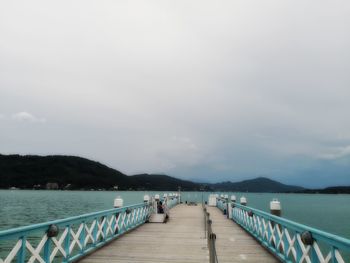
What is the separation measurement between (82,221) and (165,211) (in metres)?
11.2

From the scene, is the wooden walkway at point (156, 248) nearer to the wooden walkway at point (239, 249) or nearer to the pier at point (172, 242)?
the pier at point (172, 242)

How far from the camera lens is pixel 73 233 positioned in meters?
9.12

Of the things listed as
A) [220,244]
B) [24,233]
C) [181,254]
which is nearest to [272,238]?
[220,244]

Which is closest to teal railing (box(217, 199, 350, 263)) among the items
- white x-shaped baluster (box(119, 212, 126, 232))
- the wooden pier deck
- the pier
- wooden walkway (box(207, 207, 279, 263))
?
the pier

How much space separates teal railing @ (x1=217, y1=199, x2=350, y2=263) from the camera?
20.3 ft

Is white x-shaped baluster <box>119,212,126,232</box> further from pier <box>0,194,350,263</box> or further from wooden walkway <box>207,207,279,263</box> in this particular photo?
wooden walkway <box>207,207,279,263</box>

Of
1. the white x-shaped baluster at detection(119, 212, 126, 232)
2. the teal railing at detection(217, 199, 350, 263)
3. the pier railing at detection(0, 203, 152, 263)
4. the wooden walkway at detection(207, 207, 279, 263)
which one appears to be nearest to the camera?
the teal railing at detection(217, 199, 350, 263)

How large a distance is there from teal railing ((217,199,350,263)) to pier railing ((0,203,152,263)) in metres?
5.44

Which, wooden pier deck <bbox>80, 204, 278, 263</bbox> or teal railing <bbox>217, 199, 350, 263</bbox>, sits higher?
teal railing <bbox>217, 199, 350, 263</bbox>

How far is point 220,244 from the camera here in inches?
472

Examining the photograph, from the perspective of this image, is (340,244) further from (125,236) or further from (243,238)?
(125,236)

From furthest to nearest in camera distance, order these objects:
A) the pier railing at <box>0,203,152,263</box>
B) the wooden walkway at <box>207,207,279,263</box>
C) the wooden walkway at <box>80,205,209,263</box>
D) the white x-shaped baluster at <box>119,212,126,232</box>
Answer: the white x-shaped baluster at <box>119,212,126,232</box>
the wooden walkway at <box>207,207,279,263</box>
the wooden walkway at <box>80,205,209,263</box>
the pier railing at <box>0,203,152,263</box>

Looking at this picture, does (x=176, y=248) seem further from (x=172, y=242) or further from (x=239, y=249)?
(x=239, y=249)

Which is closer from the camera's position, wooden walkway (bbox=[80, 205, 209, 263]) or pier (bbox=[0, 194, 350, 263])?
pier (bbox=[0, 194, 350, 263])
